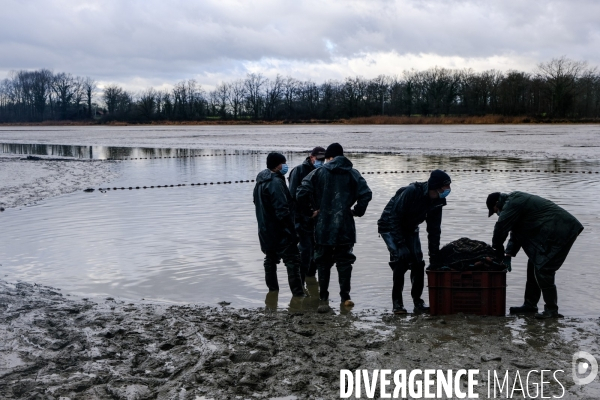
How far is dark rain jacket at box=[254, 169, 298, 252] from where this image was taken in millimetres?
7688

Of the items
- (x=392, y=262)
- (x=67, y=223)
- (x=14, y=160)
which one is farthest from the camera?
(x=14, y=160)

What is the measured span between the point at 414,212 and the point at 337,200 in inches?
33.9

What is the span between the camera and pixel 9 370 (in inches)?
221

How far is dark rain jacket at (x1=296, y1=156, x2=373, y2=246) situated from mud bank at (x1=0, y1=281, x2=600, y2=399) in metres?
0.85

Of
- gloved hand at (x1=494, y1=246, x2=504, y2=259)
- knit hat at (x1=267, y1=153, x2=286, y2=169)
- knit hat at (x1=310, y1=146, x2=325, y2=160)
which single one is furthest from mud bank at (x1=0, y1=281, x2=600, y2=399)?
knit hat at (x1=310, y1=146, x2=325, y2=160)

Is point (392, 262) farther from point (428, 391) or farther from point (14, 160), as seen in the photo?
point (14, 160)

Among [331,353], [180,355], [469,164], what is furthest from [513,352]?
[469,164]

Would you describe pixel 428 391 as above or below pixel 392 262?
below

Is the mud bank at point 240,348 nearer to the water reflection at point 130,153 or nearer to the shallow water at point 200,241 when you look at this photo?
the shallow water at point 200,241

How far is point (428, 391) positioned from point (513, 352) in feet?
4.01

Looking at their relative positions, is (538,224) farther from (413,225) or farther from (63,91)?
(63,91)

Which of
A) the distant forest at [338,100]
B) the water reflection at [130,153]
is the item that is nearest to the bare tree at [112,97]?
the distant forest at [338,100]

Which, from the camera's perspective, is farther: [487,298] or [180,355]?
[487,298]

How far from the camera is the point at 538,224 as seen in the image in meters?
6.84
